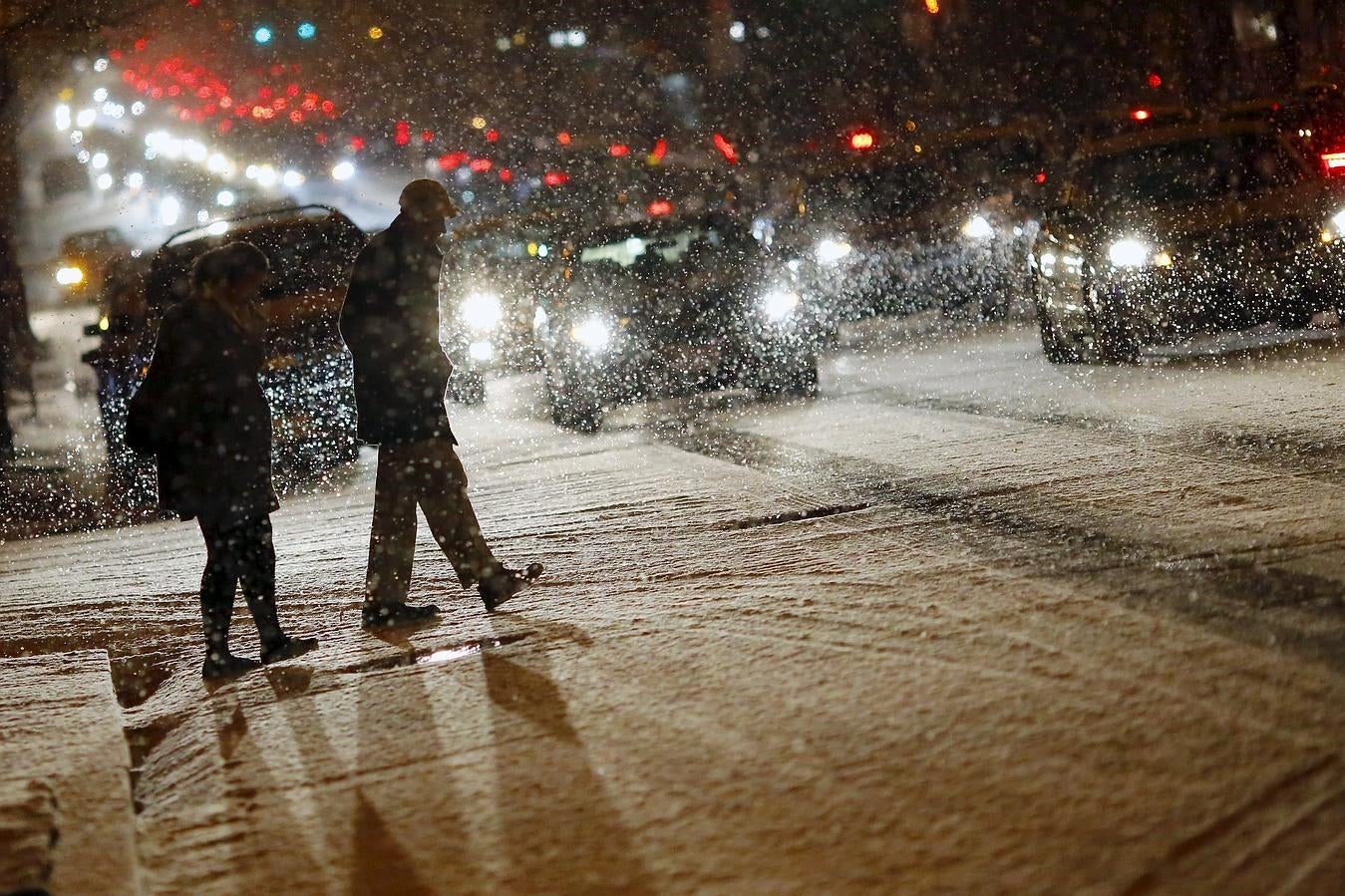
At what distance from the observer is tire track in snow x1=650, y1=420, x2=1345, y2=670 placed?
474cm

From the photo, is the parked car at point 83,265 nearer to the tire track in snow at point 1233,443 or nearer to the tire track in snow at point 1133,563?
the tire track in snow at point 1233,443

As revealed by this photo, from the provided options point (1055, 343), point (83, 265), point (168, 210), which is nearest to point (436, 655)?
point (1055, 343)

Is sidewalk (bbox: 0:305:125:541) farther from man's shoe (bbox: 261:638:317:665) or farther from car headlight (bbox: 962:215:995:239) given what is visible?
car headlight (bbox: 962:215:995:239)

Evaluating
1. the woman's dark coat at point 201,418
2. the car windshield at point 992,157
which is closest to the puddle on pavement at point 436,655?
the woman's dark coat at point 201,418

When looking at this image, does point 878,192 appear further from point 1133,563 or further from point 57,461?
point 1133,563

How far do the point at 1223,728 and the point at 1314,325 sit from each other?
39.5 ft

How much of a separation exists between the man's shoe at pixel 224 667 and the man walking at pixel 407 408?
1.99 ft

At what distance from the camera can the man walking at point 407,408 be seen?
632 centimetres

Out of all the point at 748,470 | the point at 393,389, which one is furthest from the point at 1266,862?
the point at 748,470

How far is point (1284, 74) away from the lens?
1103 inches

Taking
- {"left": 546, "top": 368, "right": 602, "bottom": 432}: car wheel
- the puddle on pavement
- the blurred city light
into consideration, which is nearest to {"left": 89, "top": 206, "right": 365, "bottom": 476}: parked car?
{"left": 546, "top": 368, "right": 602, "bottom": 432}: car wheel

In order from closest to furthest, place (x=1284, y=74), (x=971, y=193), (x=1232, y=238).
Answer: (x=1232, y=238), (x=971, y=193), (x=1284, y=74)

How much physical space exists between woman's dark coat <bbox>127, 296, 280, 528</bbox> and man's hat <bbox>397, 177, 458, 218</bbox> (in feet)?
2.95

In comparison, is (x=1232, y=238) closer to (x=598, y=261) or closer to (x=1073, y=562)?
(x=598, y=261)
